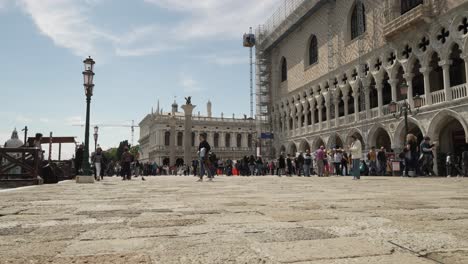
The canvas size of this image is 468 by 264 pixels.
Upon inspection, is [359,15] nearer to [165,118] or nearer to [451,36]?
[451,36]

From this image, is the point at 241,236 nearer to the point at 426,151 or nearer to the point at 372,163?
the point at 426,151

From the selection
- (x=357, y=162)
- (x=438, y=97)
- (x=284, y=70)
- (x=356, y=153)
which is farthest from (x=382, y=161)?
(x=284, y=70)

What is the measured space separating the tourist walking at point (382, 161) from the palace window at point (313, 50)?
1583cm

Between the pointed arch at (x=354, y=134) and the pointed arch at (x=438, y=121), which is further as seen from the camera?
the pointed arch at (x=354, y=134)

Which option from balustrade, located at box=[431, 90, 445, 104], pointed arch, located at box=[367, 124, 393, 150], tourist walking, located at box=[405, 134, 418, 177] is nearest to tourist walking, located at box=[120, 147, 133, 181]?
tourist walking, located at box=[405, 134, 418, 177]

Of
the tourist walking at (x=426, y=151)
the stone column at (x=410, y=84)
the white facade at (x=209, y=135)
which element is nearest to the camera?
the tourist walking at (x=426, y=151)

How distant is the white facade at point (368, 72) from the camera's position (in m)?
20.6

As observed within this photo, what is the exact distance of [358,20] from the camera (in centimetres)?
2752

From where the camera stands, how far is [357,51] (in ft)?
91.5

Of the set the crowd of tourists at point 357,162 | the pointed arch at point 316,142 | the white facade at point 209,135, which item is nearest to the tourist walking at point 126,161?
the crowd of tourists at point 357,162

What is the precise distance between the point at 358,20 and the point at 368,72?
390 cm

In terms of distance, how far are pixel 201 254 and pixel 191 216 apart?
1.59 metres

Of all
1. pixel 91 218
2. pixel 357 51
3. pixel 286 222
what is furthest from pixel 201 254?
pixel 357 51

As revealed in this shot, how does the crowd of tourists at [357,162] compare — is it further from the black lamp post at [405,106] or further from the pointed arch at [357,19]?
the pointed arch at [357,19]
